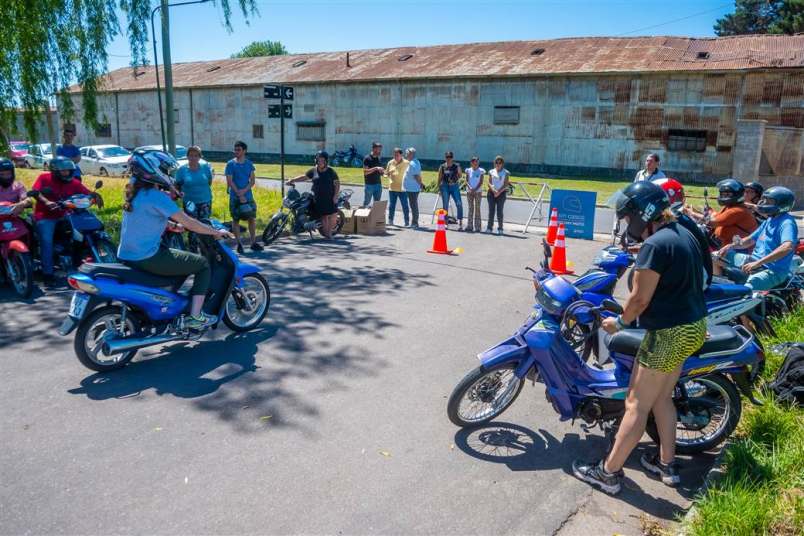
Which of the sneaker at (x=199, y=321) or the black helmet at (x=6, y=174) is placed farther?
the black helmet at (x=6, y=174)

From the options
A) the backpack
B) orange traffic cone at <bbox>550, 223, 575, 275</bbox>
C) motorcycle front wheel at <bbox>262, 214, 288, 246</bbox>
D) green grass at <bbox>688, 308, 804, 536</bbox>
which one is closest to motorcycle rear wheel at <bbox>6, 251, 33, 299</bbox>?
motorcycle front wheel at <bbox>262, 214, 288, 246</bbox>

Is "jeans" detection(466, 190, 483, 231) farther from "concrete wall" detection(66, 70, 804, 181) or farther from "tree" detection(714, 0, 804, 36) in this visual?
"tree" detection(714, 0, 804, 36)

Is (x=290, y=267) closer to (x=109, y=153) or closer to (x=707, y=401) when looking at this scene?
(x=707, y=401)

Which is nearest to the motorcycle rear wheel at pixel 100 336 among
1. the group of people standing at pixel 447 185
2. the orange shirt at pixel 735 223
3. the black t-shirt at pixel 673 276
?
the black t-shirt at pixel 673 276

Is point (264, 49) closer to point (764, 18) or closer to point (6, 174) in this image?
point (764, 18)

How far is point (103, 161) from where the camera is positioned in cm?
2652

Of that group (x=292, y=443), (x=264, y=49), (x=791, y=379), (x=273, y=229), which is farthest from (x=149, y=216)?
(x=264, y=49)

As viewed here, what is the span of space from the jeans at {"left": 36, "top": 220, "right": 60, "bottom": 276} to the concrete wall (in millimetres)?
17359

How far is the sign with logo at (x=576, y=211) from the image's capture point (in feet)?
45.1

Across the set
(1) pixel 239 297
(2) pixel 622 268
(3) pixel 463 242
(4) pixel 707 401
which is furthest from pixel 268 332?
(3) pixel 463 242

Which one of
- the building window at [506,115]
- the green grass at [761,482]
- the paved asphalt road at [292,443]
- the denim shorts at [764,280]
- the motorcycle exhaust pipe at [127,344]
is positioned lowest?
the paved asphalt road at [292,443]

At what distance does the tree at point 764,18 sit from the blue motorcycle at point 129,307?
198 ft

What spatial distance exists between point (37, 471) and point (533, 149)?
30679 millimetres

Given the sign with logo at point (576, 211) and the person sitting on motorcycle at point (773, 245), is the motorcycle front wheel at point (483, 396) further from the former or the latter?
the sign with logo at point (576, 211)
